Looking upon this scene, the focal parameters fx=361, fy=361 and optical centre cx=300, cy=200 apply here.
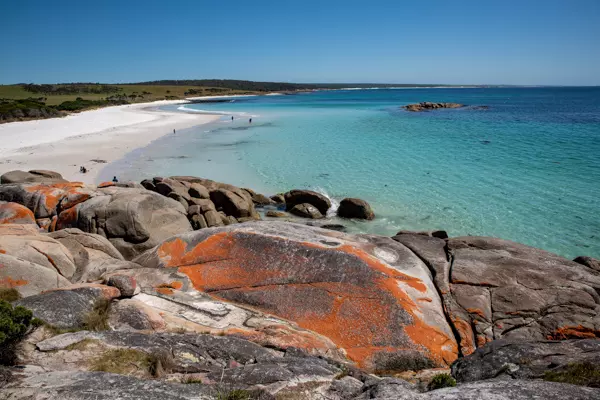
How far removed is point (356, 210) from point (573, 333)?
12614 mm

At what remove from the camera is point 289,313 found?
8211 millimetres

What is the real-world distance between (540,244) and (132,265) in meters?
17.7

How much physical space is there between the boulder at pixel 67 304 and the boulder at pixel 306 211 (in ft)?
44.4

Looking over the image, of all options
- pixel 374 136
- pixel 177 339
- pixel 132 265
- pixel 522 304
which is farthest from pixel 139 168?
pixel 374 136

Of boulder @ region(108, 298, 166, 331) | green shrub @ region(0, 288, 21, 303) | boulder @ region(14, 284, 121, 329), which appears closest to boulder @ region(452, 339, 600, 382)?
boulder @ region(108, 298, 166, 331)

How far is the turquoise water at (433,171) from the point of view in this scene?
19.6 metres

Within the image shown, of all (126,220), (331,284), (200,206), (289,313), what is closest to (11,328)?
(289,313)

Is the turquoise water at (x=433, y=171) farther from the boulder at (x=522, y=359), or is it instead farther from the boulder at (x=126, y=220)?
the boulder at (x=522, y=359)

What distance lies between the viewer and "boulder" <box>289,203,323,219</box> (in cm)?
2017

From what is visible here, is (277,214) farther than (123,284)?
Yes

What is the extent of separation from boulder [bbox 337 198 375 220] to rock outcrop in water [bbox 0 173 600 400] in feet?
26.2

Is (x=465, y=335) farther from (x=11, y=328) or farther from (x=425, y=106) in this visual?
(x=425, y=106)

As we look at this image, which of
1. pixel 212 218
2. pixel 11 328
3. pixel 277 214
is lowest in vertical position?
pixel 277 214

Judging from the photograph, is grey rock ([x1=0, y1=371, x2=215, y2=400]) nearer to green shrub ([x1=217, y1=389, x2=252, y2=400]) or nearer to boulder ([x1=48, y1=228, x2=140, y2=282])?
green shrub ([x1=217, y1=389, x2=252, y2=400])
